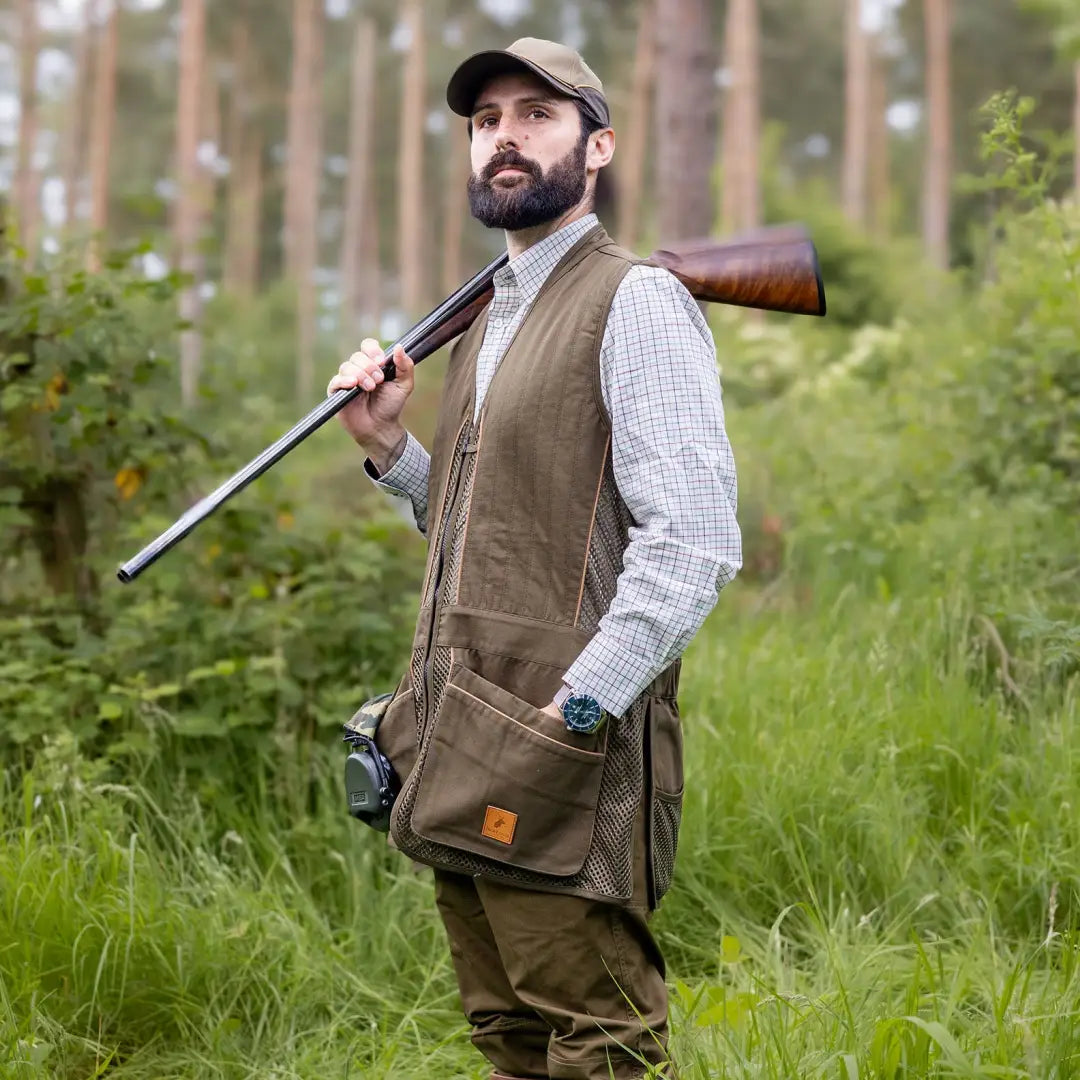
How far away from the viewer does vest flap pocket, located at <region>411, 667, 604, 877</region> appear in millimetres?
2410

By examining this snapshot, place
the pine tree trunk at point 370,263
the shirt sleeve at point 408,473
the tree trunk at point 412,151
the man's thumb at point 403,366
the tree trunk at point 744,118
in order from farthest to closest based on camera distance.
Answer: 1. the pine tree trunk at point 370,263
2. the tree trunk at point 412,151
3. the tree trunk at point 744,118
4. the shirt sleeve at point 408,473
5. the man's thumb at point 403,366

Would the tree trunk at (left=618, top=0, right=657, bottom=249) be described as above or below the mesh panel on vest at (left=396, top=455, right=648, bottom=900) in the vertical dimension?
above

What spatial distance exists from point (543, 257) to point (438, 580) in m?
0.72

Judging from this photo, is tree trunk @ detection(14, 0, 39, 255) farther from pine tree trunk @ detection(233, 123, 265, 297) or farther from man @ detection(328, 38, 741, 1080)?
man @ detection(328, 38, 741, 1080)

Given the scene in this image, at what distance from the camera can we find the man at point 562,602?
240 cm

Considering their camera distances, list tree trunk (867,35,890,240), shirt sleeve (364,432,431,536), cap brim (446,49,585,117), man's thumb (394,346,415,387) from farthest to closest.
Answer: tree trunk (867,35,890,240)
shirt sleeve (364,432,431,536)
man's thumb (394,346,415,387)
cap brim (446,49,585,117)

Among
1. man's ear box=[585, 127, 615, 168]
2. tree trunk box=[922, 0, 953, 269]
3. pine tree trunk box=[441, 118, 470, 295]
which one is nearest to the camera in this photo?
man's ear box=[585, 127, 615, 168]

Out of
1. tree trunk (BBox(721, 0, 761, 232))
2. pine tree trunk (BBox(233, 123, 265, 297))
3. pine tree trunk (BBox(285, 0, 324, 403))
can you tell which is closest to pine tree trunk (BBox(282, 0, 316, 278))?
pine tree trunk (BBox(285, 0, 324, 403))

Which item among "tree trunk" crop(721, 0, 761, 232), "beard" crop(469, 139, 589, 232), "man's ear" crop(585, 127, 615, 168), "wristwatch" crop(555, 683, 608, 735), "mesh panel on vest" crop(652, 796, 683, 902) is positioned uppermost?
"tree trunk" crop(721, 0, 761, 232)

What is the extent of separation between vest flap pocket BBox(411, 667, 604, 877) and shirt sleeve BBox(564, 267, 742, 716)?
0.45 feet

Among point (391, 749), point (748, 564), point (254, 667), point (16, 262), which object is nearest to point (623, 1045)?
point (391, 749)

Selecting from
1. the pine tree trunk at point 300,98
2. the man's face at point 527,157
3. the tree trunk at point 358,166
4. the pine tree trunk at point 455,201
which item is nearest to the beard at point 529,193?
the man's face at point 527,157

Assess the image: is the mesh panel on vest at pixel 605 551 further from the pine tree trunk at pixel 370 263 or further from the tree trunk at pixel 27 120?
the pine tree trunk at pixel 370 263

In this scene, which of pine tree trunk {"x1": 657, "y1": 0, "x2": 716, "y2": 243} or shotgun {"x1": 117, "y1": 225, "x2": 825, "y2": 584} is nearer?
shotgun {"x1": 117, "y1": 225, "x2": 825, "y2": 584}
